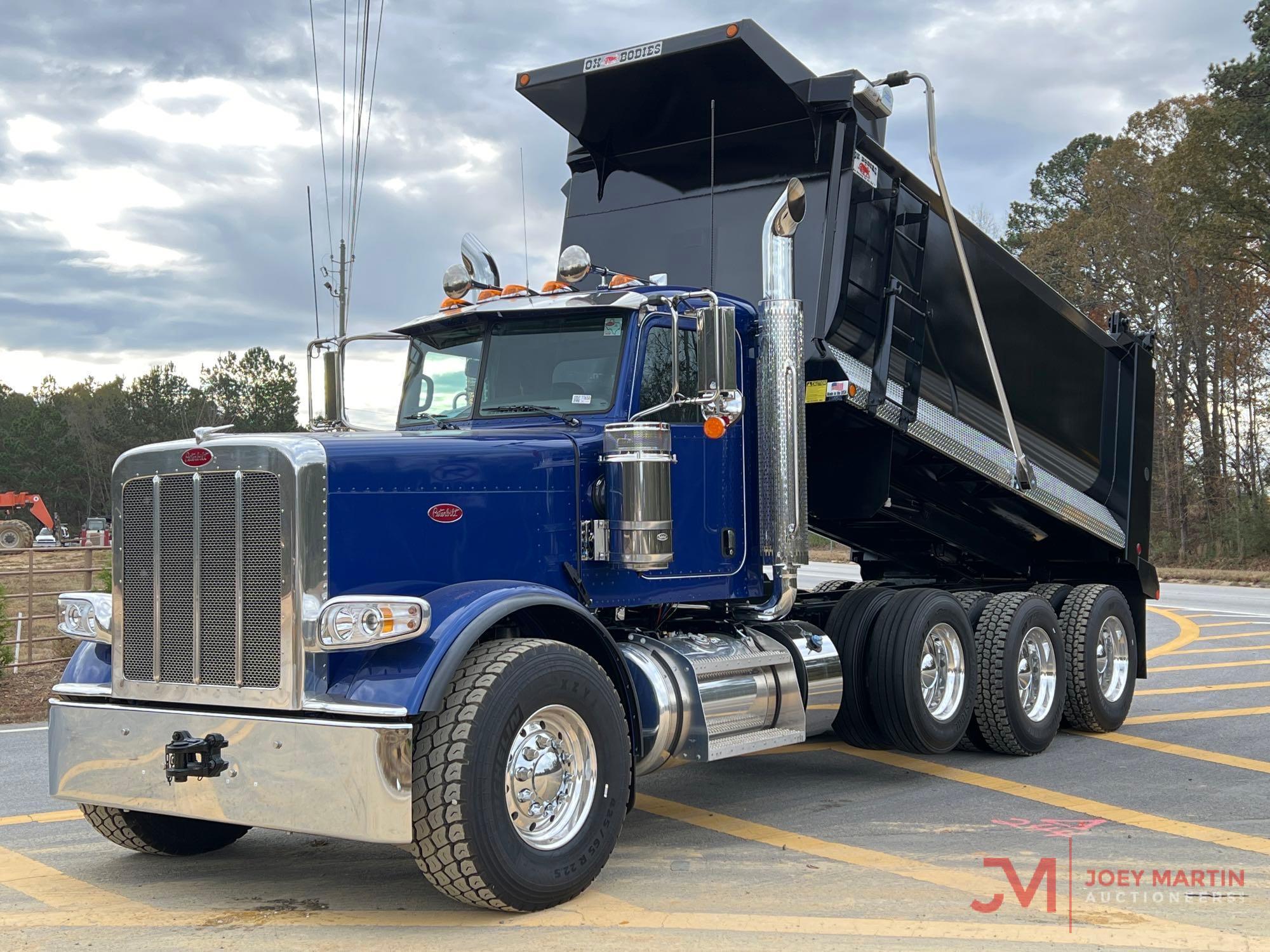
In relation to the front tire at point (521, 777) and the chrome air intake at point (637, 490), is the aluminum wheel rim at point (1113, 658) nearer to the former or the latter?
the chrome air intake at point (637, 490)

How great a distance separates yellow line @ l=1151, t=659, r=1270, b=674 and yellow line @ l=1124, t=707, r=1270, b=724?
2.50 metres

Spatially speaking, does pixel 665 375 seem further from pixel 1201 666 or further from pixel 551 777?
pixel 1201 666

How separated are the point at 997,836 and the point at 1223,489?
37.3 metres

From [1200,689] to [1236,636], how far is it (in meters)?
5.23

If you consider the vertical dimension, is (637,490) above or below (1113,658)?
above

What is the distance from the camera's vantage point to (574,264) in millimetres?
6691

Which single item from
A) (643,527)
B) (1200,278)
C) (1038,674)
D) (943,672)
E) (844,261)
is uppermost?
(1200,278)

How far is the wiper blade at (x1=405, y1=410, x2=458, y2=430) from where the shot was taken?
657 centimetres

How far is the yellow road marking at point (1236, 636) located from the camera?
1593 centimetres

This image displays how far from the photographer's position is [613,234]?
8.65m

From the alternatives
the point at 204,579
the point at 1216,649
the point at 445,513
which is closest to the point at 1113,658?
the point at 1216,649

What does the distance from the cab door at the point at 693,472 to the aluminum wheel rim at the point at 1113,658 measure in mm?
4108

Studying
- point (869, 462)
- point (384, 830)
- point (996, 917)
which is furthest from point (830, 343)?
point (384, 830)

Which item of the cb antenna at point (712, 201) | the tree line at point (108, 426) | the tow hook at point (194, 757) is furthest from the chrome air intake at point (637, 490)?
the tree line at point (108, 426)
